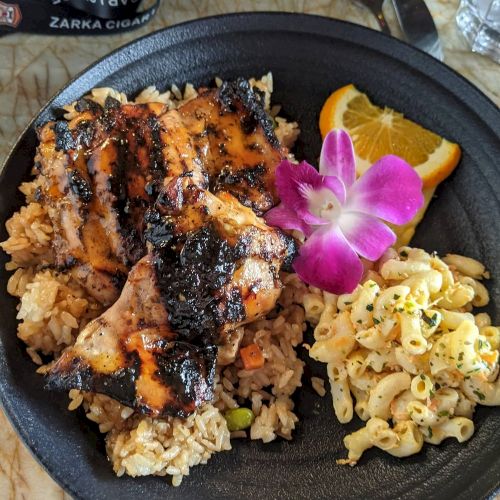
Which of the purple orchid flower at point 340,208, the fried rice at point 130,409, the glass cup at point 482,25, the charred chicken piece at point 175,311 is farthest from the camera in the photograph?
the glass cup at point 482,25

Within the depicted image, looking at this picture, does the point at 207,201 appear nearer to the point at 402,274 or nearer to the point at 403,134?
the point at 402,274

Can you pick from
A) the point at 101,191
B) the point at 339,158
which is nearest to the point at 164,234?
the point at 101,191

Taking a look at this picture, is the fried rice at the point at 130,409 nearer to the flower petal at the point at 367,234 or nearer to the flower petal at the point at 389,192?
the flower petal at the point at 367,234

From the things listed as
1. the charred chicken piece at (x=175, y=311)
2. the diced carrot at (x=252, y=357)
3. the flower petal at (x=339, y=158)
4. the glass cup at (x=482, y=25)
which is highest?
the glass cup at (x=482, y=25)

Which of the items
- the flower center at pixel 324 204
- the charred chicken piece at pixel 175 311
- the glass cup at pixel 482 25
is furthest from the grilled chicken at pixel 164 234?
the glass cup at pixel 482 25

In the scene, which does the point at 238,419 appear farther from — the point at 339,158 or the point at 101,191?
the point at 339,158

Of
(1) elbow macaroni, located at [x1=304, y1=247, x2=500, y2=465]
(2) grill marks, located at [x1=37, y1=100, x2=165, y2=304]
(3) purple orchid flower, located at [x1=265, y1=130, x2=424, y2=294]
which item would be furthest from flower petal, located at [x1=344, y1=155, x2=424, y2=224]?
(2) grill marks, located at [x1=37, y1=100, x2=165, y2=304]

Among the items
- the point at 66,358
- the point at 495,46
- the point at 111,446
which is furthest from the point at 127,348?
the point at 495,46
